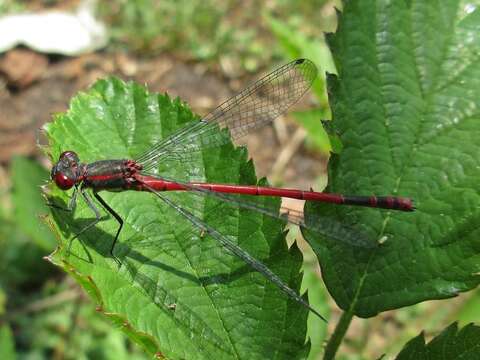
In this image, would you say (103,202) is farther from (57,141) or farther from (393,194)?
(393,194)

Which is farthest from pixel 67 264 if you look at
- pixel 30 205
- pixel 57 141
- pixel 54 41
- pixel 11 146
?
pixel 54 41

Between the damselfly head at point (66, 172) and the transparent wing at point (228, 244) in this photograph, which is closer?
the transparent wing at point (228, 244)

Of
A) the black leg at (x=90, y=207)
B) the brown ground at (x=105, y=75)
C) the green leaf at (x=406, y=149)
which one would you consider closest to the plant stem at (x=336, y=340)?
the green leaf at (x=406, y=149)

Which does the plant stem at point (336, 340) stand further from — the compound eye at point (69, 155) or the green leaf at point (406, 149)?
the compound eye at point (69, 155)

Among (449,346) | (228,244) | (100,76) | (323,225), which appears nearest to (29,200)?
(100,76)

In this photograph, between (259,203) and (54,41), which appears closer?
(259,203)

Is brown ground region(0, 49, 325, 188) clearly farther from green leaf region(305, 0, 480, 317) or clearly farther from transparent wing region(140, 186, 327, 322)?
green leaf region(305, 0, 480, 317)

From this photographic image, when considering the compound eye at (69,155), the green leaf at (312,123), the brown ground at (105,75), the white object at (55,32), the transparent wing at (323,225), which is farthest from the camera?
the white object at (55,32)

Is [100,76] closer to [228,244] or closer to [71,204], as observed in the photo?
[71,204]
